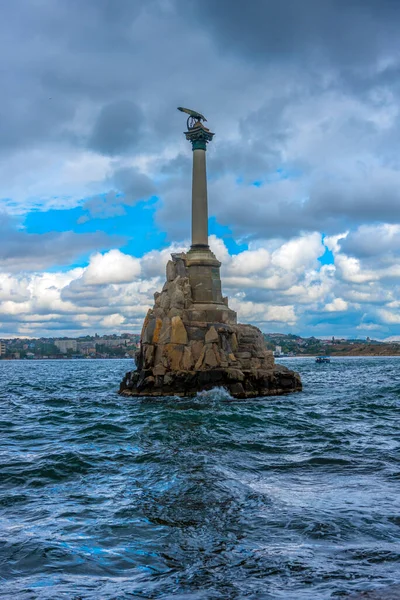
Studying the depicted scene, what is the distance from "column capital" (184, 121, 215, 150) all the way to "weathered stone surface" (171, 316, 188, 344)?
1475 centimetres

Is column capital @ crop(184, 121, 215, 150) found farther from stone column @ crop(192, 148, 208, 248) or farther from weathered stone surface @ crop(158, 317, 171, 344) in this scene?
weathered stone surface @ crop(158, 317, 171, 344)

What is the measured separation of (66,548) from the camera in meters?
8.50

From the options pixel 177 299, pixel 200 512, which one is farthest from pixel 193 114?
pixel 200 512

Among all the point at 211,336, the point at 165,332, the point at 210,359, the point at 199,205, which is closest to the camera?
the point at 210,359

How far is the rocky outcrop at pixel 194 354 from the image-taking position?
119 ft

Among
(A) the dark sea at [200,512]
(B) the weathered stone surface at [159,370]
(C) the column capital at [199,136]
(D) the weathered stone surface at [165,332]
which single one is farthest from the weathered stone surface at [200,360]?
(C) the column capital at [199,136]

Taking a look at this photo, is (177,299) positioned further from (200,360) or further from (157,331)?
(200,360)

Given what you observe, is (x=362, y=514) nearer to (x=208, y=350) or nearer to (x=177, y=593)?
(x=177, y=593)

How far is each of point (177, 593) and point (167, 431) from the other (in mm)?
14022

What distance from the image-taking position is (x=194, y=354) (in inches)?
1462

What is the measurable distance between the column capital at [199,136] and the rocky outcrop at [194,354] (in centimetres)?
947

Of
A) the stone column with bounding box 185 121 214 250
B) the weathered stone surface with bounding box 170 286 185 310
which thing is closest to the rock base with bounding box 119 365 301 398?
the weathered stone surface with bounding box 170 286 185 310

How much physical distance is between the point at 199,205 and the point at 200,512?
1380 inches

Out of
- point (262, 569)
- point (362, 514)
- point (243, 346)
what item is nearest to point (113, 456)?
point (362, 514)
